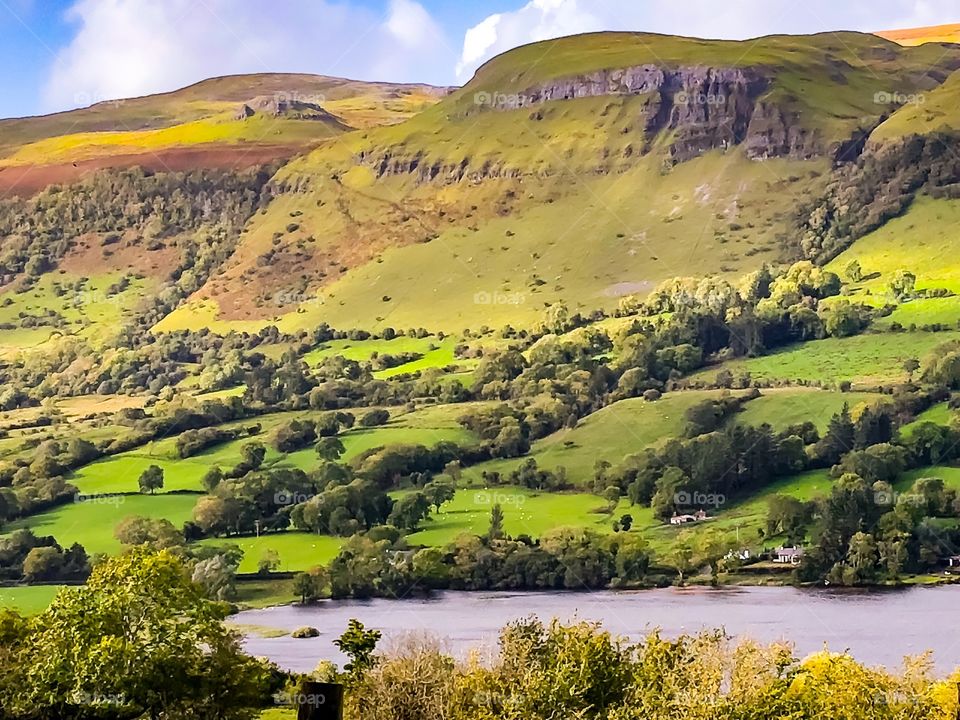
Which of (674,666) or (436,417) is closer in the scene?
(674,666)

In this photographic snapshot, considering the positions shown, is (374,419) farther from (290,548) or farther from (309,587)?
(309,587)

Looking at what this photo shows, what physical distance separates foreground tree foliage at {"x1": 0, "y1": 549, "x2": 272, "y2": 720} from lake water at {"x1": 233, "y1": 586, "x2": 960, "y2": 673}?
5779cm

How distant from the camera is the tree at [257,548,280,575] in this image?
14188 cm

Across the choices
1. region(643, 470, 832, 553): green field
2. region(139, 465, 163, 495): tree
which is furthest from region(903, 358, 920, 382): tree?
region(139, 465, 163, 495): tree

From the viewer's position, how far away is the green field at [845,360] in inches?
6560

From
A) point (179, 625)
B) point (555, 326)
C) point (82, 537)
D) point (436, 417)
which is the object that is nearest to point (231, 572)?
point (82, 537)

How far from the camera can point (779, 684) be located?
4916 cm

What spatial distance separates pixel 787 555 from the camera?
13812 cm

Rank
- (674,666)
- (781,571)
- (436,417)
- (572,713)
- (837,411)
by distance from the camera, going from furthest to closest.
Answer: (436,417)
(837,411)
(781,571)
(674,666)
(572,713)

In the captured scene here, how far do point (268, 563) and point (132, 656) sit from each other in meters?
94.0

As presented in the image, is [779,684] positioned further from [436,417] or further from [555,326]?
[555,326]

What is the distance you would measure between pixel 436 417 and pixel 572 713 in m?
128

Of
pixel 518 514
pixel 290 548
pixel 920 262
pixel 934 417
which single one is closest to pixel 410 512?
pixel 518 514

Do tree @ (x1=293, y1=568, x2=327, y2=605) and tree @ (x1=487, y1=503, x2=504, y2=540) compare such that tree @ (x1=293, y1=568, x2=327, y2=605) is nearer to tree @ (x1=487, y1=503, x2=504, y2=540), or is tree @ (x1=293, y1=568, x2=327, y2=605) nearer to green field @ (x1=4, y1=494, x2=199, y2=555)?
tree @ (x1=487, y1=503, x2=504, y2=540)
